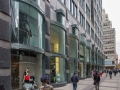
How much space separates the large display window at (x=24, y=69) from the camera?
12.7 meters

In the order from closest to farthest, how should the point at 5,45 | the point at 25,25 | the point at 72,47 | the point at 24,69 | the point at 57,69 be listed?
the point at 5,45 → the point at 25,25 → the point at 24,69 → the point at 57,69 → the point at 72,47

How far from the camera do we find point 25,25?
1330 cm

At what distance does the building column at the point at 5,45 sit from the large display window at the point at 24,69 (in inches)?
67.4

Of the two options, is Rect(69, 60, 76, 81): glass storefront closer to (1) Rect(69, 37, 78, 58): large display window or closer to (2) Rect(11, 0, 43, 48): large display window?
(1) Rect(69, 37, 78, 58): large display window

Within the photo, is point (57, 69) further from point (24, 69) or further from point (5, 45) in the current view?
point (5, 45)

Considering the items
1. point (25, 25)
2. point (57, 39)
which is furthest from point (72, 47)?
point (25, 25)

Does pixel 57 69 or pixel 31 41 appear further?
pixel 57 69

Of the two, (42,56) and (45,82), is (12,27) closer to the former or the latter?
(42,56)

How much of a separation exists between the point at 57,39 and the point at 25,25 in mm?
7289

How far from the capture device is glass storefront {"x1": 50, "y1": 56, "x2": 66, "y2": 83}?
62.3ft

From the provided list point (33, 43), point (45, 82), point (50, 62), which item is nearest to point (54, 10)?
point (50, 62)

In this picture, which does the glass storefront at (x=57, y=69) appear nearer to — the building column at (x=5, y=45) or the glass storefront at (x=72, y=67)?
the glass storefront at (x=72, y=67)

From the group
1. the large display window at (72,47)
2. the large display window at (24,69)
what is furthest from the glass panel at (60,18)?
the large display window at (24,69)

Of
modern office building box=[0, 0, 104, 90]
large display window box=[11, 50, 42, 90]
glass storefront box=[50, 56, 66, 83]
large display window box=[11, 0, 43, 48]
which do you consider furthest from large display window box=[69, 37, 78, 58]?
large display window box=[11, 0, 43, 48]
